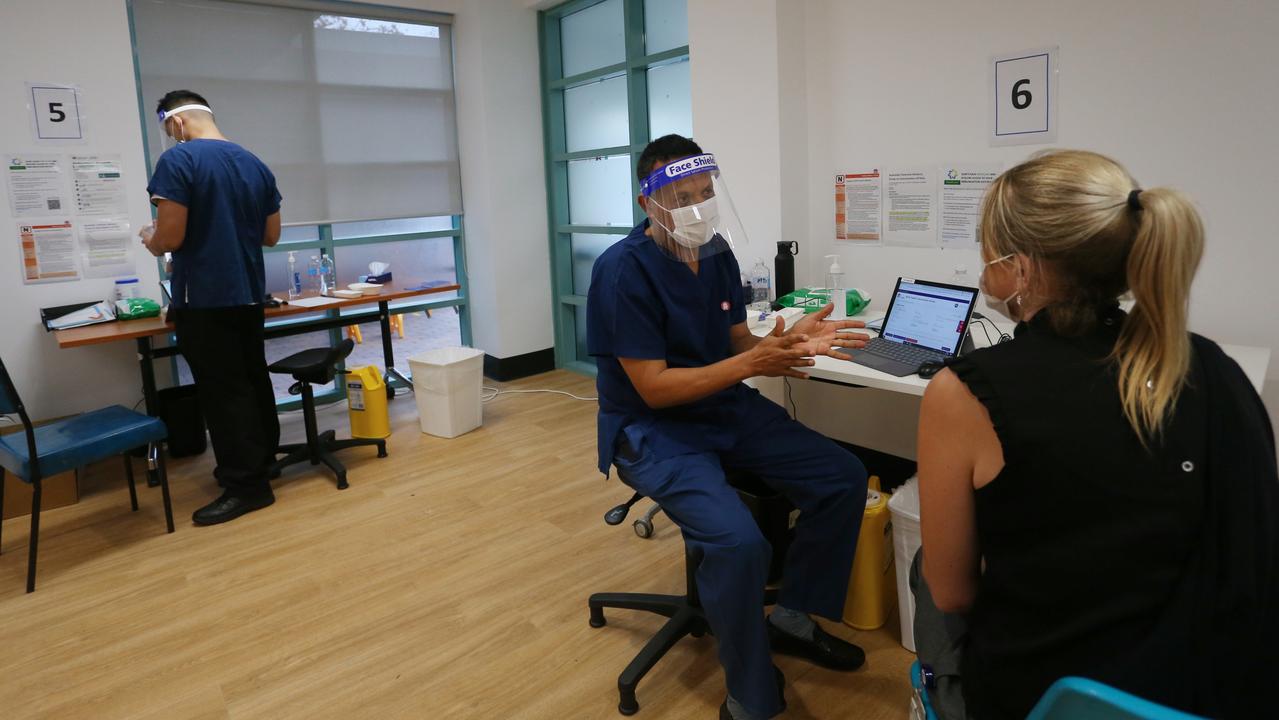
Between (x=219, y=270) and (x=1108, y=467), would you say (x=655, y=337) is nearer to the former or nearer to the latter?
(x=1108, y=467)

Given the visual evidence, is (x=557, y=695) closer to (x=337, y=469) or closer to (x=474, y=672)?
(x=474, y=672)

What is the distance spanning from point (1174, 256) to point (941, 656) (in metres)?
0.68

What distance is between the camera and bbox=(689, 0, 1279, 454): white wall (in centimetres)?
217

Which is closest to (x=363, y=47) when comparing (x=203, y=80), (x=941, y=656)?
(x=203, y=80)

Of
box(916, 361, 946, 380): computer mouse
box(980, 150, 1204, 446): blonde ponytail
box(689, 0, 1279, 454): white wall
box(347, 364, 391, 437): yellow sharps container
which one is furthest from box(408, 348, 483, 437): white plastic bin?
box(980, 150, 1204, 446): blonde ponytail

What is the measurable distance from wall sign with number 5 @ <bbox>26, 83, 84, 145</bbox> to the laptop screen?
3.66m

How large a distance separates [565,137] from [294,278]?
184 centimetres

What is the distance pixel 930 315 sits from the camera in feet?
7.49

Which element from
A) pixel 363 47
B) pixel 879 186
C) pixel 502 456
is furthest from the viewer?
pixel 363 47

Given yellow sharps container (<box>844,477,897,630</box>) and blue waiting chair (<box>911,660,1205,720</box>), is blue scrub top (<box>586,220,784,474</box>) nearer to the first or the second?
yellow sharps container (<box>844,477,897,630</box>)

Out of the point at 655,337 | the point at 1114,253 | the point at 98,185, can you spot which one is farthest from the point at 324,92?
the point at 1114,253

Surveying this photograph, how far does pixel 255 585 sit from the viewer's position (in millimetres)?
2598

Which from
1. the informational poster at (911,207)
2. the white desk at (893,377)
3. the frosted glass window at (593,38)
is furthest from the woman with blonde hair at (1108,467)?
the frosted glass window at (593,38)

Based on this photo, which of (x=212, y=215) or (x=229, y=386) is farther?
(x=229, y=386)
